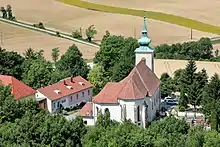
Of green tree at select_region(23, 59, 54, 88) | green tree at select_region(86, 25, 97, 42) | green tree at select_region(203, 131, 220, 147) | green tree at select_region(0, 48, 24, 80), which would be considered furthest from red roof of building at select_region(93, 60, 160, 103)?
green tree at select_region(86, 25, 97, 42)

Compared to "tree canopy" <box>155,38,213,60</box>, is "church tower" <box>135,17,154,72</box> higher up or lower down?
higher up

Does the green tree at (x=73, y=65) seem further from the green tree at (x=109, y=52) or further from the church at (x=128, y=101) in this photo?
the church at (x=128, y=101)

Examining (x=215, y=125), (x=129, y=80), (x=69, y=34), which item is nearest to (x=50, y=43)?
(x=69, y=34)

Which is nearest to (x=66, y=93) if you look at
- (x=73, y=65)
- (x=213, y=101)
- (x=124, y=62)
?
(x=73, y=65)

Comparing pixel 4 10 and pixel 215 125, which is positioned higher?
pixel 4 10

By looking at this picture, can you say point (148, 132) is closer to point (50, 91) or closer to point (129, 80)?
point (129, 80)

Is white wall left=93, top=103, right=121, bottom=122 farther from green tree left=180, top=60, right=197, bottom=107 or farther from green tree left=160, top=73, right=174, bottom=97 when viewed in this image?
green tree left=160, top=73, right=174, bottom=97

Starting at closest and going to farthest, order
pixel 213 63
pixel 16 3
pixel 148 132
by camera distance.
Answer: pixel 148 132
pixel 213 63
pixel 16 3
